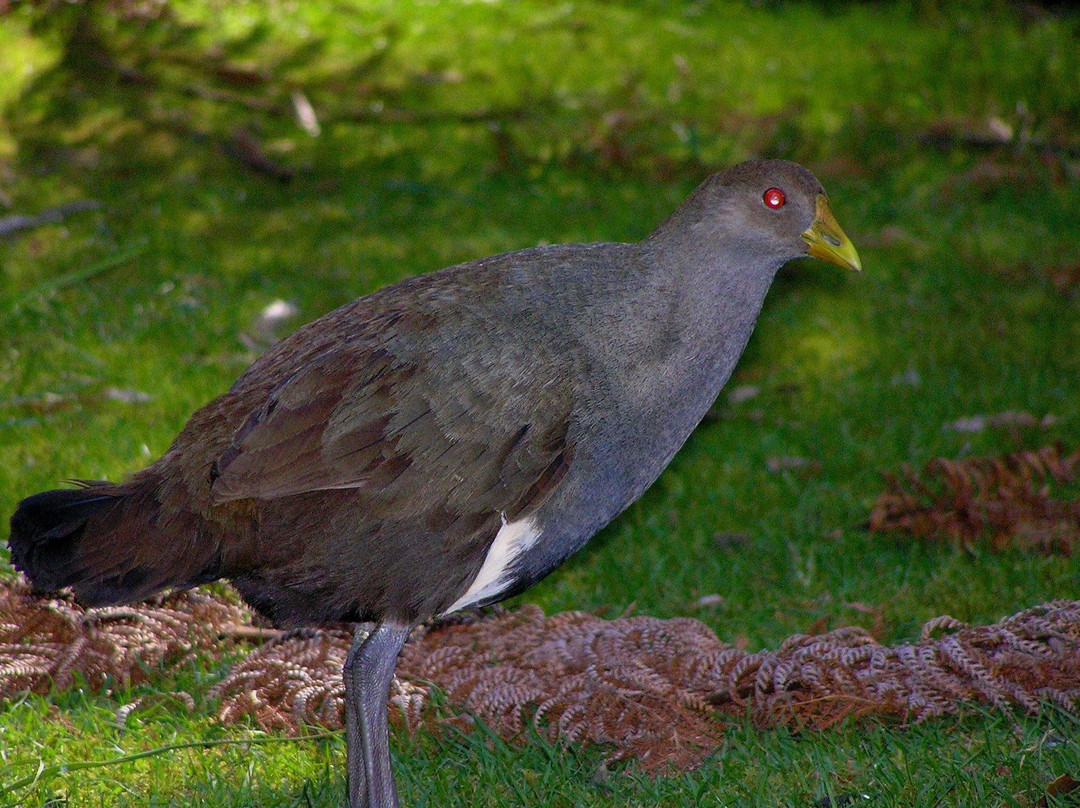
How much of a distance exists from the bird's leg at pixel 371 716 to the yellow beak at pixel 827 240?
1.62 metres

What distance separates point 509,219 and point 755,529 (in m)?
2.78

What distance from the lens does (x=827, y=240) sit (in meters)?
3.95

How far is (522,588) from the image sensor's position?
143 inches

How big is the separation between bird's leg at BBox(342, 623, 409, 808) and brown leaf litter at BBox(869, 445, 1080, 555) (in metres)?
2.38

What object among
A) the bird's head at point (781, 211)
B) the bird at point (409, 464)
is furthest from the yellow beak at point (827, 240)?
the bird at point (409, 464)

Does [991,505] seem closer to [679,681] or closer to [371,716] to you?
[679,681]

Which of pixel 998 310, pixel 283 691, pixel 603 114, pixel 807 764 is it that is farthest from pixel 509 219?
pixel 807 764

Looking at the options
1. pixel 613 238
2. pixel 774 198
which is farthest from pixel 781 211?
pixel 613 238

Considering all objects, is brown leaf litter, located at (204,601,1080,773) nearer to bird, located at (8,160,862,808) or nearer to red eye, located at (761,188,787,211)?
bird, located at (8,160,862,808)

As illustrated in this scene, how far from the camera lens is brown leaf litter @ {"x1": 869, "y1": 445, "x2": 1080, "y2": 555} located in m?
5.08

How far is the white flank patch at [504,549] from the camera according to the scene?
351cm

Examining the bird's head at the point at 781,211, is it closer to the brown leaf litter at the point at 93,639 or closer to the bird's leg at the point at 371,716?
the bird's leg at the point at 371,716

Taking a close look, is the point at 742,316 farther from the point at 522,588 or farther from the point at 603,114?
the point at 603,114

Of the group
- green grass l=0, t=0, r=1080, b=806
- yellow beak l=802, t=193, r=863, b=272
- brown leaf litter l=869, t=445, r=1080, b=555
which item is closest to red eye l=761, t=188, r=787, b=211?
yellow beak l=802, t=193, r=863, b=272
